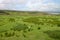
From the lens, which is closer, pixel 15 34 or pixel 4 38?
pixel 4 38

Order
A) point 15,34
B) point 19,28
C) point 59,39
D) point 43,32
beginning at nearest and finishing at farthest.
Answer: point 59,39, point 15,34, point 43,32, point 19,28

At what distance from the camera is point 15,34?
10359 mm

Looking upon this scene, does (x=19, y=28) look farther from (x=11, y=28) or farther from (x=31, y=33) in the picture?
→ (x=31, y=33)

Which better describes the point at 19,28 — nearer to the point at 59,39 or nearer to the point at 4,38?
the point at 4,38

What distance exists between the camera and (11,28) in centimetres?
1169

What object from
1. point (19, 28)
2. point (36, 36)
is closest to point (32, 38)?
point (36, 36)

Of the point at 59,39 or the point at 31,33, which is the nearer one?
the point at 59,39

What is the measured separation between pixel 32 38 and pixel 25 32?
4.86ft

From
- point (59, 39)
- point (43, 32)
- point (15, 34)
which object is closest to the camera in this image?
point (59, 39)

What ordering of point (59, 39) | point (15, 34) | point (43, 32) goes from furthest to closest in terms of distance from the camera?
point (43, 32), point (15, 34), point (59, 39)

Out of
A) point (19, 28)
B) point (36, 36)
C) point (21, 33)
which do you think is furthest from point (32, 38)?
point (19, 28)

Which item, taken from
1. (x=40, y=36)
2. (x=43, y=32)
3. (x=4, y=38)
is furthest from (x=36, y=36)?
(x=4, y=38)

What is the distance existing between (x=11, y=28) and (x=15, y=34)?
1.46 metres

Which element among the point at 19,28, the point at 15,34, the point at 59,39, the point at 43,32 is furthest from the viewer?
the point at 19,28
